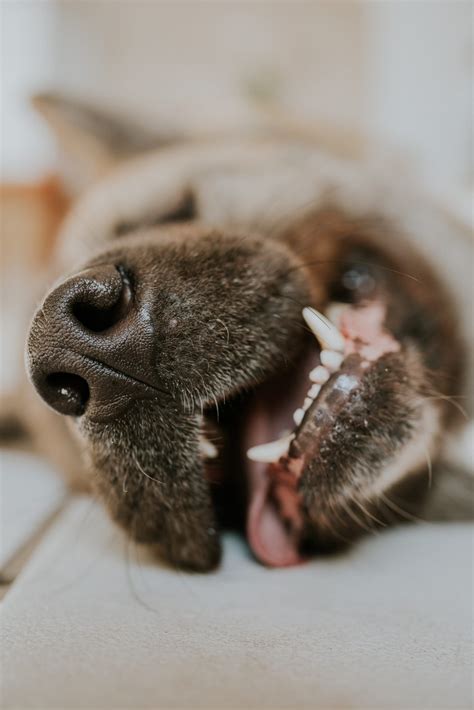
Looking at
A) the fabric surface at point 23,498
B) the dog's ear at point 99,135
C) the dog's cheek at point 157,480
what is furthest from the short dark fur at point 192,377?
the dog's ear at point 99,135

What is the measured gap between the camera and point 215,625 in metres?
0.63

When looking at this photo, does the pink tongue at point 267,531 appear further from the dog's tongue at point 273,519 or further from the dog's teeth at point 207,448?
the dog's teeth at point 207,448

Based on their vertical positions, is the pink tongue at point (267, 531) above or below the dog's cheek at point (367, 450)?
below

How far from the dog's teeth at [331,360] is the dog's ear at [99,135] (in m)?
1.31

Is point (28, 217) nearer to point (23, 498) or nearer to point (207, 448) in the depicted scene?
point (23, 498)

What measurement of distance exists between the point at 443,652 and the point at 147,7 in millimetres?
4753

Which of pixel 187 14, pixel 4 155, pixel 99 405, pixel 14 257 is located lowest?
pixel 14 257

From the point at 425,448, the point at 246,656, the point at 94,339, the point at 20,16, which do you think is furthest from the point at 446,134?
the point at 20,16

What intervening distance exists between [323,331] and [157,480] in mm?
277

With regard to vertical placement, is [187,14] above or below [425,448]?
above

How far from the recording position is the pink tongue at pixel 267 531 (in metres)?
0.84

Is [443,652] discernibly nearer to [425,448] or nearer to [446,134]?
[425,448]

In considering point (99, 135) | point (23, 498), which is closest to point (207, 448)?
point (23, 498)

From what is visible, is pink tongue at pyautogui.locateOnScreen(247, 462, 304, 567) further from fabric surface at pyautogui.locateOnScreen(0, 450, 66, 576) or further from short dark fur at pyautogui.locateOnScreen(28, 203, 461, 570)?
fabric surface at pyautogui.locateOnScreen(0, 450, 66, 576)
